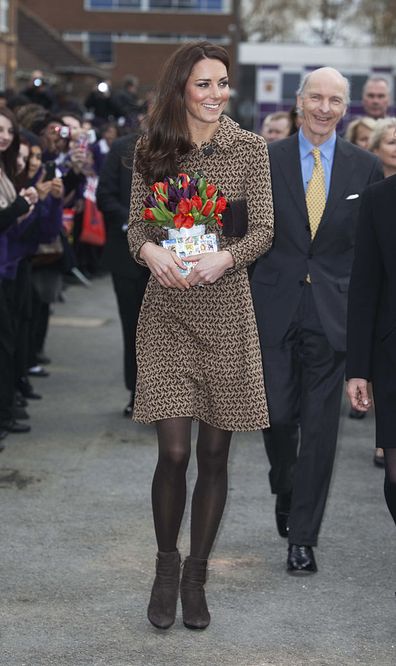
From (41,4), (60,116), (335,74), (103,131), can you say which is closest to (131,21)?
(41,4)

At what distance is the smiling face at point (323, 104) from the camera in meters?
6.21

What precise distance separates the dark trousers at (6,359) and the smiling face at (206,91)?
12.1ft

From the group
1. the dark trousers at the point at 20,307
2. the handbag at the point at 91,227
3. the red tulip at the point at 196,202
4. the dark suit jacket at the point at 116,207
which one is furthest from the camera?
the handbag at the point at 91,227

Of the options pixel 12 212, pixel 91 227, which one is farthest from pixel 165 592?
pixel 91 227

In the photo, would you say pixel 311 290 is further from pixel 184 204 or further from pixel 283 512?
pixel 184 204

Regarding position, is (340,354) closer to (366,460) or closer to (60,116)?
(366,460)

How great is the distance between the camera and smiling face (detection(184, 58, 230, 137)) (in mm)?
5188

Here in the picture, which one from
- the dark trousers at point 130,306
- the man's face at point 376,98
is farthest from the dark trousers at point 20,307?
the man's face at point 376,98

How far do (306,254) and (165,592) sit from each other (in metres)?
1.72

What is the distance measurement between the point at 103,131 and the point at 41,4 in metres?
62.5

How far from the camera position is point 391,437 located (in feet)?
15.9

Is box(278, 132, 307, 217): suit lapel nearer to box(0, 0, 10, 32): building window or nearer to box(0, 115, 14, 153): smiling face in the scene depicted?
box(0, 115, 14, 153): smiling face

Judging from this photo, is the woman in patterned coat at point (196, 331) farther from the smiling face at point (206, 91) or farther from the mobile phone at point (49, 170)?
the mobile phone at point (49, 170)

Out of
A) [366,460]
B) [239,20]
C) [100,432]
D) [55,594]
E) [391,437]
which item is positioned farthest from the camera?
[239,20]
